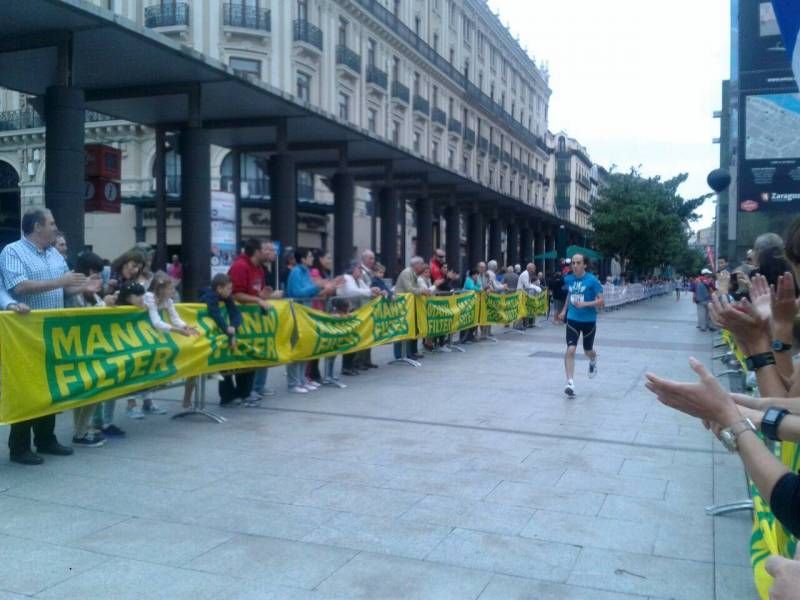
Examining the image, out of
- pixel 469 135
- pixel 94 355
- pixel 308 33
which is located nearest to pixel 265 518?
pixel 94 355

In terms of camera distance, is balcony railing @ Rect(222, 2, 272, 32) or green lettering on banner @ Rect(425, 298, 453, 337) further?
balcony railing @ Rect(222, 2, 272, 32)

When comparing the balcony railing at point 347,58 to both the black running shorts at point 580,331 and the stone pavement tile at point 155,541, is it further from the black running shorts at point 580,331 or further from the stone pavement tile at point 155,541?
the stone pavement tile at point 155,541

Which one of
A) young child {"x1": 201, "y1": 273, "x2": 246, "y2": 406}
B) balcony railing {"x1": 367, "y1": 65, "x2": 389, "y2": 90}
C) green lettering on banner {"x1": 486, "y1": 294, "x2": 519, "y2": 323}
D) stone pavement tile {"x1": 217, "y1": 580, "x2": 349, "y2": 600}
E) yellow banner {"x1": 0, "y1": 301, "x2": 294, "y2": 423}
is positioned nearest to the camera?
stone pavement tile {"x1": 217, "y1": 580, "x2": 349, "y2": 600}

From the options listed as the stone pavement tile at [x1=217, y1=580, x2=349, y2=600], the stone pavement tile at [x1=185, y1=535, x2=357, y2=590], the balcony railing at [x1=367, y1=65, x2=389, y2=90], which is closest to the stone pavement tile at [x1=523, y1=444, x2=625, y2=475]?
the stone pavement tile at [x1=185, y1=535, x2=357, y2=590]

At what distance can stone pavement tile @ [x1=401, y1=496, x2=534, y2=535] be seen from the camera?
5.06 metres

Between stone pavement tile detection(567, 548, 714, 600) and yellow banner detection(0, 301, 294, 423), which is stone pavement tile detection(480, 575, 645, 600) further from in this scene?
yellow banner detection(0, 301, 294, 423)

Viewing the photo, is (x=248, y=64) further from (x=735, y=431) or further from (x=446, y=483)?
(x=735, y=431)

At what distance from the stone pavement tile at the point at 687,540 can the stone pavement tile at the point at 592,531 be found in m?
0.06

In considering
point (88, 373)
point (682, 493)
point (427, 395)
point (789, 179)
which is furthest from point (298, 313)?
point (789, 179)

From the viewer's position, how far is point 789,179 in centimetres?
1606

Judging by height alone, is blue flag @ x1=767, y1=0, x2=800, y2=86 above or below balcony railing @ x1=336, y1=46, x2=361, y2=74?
below

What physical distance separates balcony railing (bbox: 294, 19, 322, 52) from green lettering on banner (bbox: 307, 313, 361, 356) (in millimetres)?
27580

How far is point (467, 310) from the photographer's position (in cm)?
1680

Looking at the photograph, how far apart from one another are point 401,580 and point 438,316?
1107 cm
